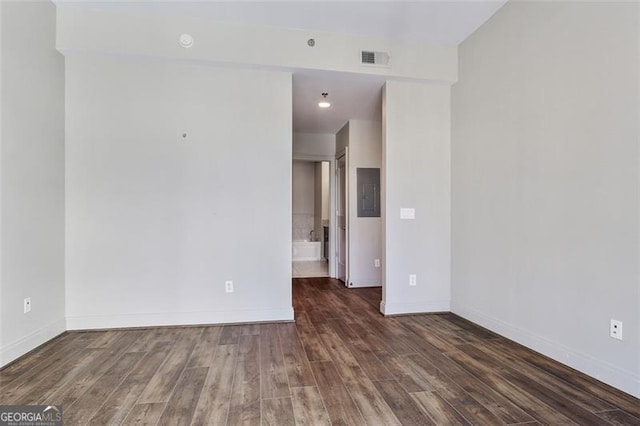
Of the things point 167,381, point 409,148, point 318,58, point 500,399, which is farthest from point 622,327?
point 318,58

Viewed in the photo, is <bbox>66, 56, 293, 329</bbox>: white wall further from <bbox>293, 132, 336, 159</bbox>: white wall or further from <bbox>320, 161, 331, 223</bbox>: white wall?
<bbox>320, 161, 331, 223</bbox>: white wall

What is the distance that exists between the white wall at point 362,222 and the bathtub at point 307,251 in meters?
2.99

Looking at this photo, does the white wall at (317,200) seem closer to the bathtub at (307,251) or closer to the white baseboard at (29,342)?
the bathtub at (307,251)

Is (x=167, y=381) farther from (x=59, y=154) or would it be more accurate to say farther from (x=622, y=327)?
(x=622, y=327)

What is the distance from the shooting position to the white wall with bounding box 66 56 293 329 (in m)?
2.99

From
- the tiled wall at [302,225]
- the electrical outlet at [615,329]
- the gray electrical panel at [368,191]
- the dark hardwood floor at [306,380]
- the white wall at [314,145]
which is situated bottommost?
the dark hardwood floor at [306,380]

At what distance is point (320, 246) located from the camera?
7914 mm

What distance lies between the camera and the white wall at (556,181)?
195cm

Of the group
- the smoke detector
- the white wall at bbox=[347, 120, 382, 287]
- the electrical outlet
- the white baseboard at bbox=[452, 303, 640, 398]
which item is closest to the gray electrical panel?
the white wall at bbox=[347, 120, 382, 287]

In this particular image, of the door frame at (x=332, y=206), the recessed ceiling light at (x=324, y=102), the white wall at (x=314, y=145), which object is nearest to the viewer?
the recessed ceiling light at (x=324, y=102)

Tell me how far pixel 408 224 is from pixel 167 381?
8.59 ft

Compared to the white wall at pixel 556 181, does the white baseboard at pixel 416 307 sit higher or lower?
lower

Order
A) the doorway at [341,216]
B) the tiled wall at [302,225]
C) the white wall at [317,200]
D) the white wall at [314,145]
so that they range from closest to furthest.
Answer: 1. the doorway at [341,216]
2. the white wall at [314,145]
3. the white wall at [317,200]
4. the tiled wall at [302,225]

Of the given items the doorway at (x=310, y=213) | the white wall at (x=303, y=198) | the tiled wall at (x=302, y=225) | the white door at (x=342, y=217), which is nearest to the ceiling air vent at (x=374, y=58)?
the white door at (x=342, y=217)
